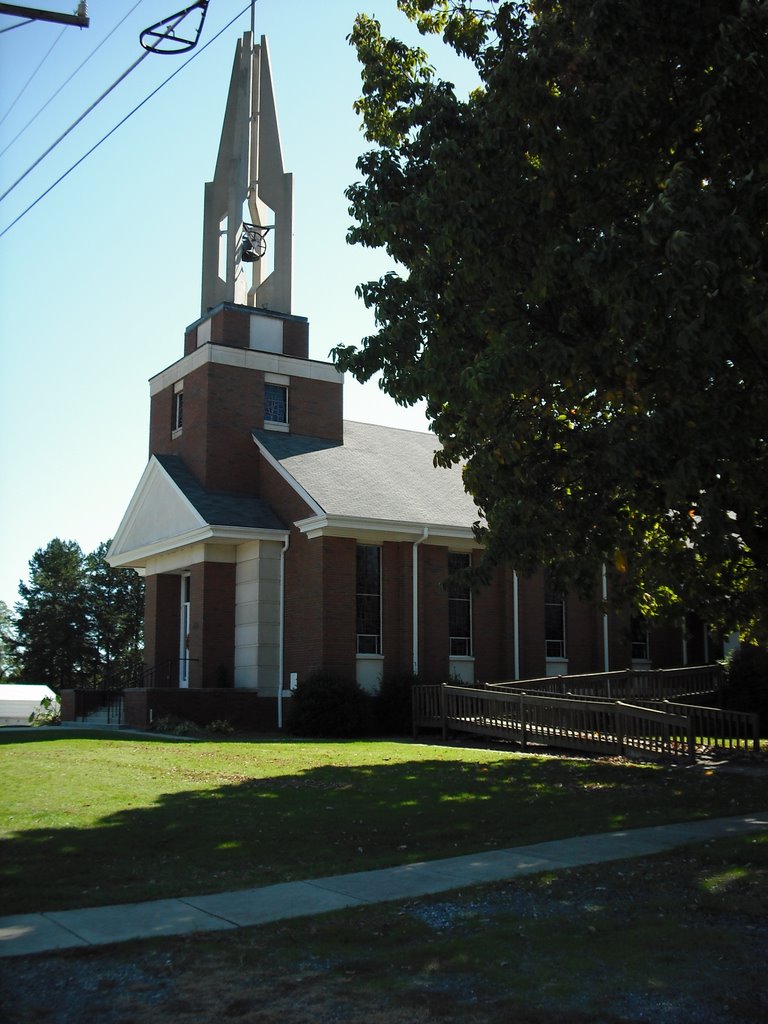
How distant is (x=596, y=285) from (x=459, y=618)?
1874 centimetres

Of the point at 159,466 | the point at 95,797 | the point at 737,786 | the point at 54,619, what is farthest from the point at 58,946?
the point at 54,619

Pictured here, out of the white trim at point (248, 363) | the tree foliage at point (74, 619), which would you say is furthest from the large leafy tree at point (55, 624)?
the white trim at point (248, 363)

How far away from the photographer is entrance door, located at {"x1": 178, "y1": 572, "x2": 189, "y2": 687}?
2833 cm

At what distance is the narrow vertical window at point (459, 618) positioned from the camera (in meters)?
27.8

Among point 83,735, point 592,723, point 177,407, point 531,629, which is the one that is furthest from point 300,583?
point 592,723

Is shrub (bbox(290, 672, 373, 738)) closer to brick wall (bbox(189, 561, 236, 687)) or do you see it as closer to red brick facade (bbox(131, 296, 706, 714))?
red brick facade (bbox(131, 296, 706, 714))

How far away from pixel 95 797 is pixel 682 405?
821cm

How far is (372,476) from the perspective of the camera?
28.6m

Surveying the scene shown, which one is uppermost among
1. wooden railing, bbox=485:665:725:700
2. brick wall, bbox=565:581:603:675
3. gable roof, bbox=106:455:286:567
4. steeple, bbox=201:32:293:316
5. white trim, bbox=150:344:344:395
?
steeple, bbox=201:32:293:316

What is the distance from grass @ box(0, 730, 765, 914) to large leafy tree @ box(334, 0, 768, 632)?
2828 mm

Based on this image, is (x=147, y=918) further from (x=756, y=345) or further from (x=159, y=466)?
(x=159, y=466)

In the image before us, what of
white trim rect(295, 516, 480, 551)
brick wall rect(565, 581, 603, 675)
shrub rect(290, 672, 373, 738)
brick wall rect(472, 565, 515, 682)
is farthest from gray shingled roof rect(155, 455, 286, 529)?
brick wall rect(565, 581, 603, 675)

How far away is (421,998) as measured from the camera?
5.26 metres

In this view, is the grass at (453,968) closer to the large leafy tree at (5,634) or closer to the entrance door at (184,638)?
the entrance door at (184,638)
